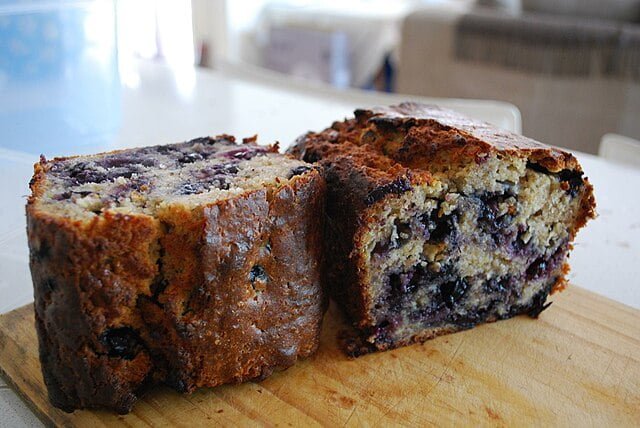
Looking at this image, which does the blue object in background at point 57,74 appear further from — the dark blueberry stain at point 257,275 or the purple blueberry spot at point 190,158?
the dark blueberry stain at point 257,275

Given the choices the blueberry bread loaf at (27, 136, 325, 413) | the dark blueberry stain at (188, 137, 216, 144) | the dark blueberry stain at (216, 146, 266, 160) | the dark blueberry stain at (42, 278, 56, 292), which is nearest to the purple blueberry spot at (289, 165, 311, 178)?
the blueberry bread loaf at (27, 136, 325, 413)

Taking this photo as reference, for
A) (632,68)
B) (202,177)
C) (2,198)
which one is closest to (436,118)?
(202,177)

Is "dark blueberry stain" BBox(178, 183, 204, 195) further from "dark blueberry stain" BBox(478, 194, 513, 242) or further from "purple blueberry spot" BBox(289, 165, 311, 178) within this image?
"dark blueberry stain" BBox(478, 194, 513, 242)

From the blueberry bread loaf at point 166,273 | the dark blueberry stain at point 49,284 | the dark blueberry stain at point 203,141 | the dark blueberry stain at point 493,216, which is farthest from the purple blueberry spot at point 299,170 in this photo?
the dark blueberry stain at point 49,284

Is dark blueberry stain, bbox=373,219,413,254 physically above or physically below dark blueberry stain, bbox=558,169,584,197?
below

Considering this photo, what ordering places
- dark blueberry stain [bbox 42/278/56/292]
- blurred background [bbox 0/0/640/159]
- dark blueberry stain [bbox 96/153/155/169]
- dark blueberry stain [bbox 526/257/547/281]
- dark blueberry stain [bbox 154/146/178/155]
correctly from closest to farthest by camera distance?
dark blueberry stain [bbox 42/278/56/292], dark blueberry stain [bbox 96/153/155/169], dark blueberry stain [bbox 154/146/178/155], dark blueberry stain [bbox 526/257/547/281], blurred background [bbox 0/0/640/159]

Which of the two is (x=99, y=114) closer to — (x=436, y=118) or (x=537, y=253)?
(x=436, y=118)

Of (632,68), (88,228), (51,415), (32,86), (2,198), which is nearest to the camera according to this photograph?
(88,228)
